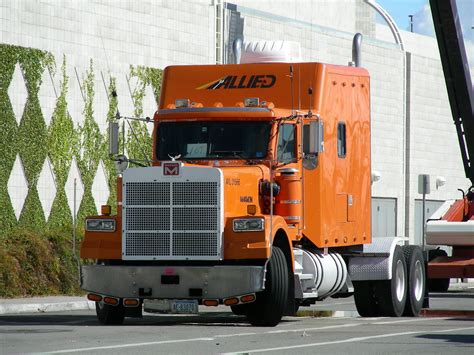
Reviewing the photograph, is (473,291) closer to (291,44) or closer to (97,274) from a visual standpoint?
(291,44)

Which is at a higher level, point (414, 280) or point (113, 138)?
point (113, 138)

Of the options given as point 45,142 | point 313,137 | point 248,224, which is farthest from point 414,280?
point 45,142

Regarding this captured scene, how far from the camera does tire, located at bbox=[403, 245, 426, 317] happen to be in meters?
24.9

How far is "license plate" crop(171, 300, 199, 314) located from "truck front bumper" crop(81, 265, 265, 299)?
0.28 feet

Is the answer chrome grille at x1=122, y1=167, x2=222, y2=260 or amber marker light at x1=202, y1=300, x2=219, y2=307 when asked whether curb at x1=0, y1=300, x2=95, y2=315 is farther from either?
amber marker light at x1=202, y1=300, x2=219, y2=307

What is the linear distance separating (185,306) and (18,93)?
43.9ft

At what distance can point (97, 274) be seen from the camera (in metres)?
20.0

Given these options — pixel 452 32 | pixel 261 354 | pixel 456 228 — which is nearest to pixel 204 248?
pixel 261 354

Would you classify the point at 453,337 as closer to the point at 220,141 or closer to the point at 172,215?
the point at 172,215

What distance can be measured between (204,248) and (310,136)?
243 cm

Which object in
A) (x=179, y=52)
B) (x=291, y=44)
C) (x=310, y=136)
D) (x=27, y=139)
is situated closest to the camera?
(x=310, y=136)

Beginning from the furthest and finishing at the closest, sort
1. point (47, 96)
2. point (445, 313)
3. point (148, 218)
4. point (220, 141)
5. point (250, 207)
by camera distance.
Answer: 1. point (47, 96)
2. point (445, 313)
3. point (220, 141)
4. point (250, 207)
5. point (148, 218)

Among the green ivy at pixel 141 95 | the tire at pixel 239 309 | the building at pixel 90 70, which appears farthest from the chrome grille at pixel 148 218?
the green ivy at pixel 141 95

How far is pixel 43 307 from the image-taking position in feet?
84.5
